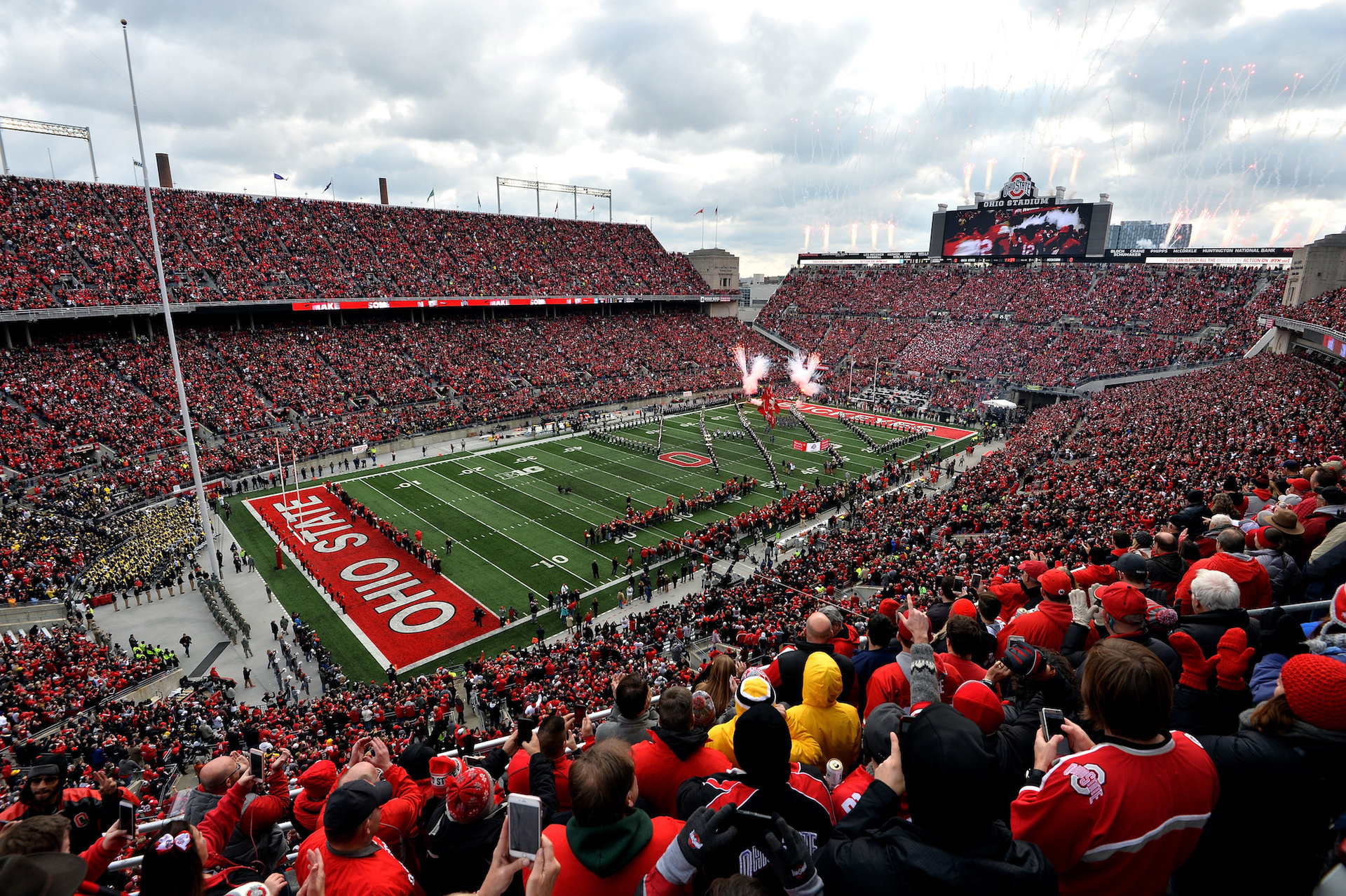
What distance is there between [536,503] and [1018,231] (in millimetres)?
54765

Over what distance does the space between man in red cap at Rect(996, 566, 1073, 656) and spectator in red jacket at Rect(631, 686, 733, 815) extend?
286 centimetres

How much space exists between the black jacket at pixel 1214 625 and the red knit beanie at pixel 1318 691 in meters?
1.68

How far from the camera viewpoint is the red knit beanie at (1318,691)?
2533 millimetres

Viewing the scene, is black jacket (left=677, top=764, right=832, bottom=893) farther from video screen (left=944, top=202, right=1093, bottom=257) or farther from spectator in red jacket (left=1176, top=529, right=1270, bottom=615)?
video screen (left=944, top=202, right=1093, bottom=257)

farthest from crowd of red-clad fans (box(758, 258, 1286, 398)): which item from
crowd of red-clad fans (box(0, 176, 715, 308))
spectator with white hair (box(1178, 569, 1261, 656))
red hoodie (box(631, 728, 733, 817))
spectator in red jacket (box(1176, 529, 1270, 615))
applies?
red hoodie (box(631, 728, 733, 817))

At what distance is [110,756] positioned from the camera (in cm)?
1095

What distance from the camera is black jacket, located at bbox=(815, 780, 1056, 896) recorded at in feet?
6.30

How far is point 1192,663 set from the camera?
380 centimetres

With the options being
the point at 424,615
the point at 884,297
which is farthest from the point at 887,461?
the point at 884,297

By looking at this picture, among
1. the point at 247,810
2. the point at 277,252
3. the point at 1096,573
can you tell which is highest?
the point at 277,252

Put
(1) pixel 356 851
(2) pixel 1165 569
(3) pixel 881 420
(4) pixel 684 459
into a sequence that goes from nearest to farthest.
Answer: (1) pixel 356 851 < (2) pixel 1165 569 < (4) pixel 684 459 < (3) pixel 881 420

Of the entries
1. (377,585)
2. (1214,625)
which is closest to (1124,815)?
(1214,625)

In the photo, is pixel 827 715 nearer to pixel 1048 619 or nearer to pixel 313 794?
pixel 1048 619

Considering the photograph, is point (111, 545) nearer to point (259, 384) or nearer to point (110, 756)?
point (110, 756)
